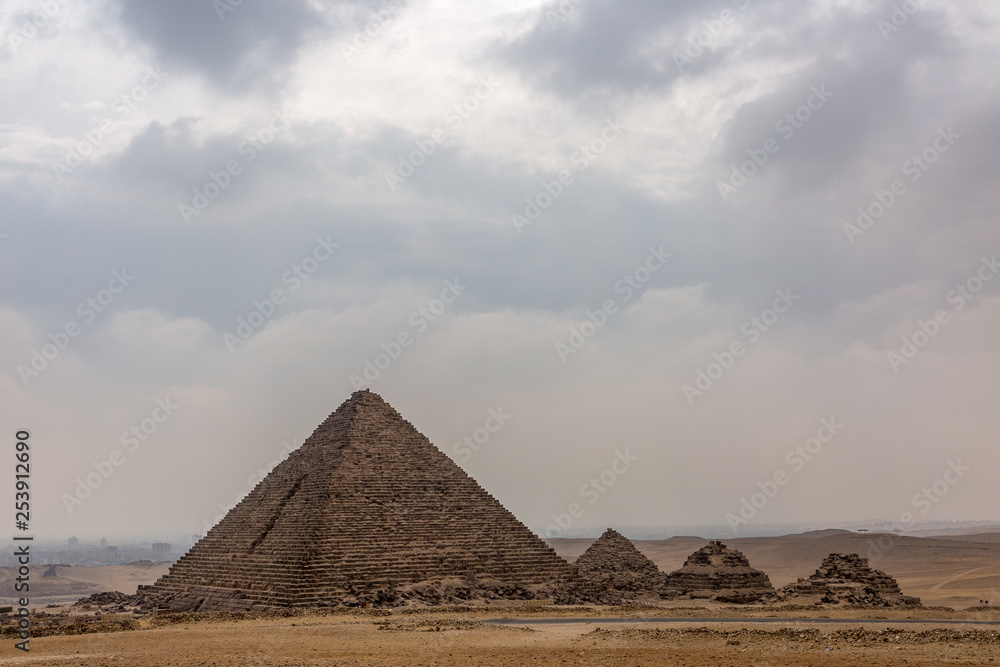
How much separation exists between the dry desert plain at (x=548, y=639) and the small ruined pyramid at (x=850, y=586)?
8.45 feet

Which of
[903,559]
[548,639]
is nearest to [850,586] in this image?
[548,639]

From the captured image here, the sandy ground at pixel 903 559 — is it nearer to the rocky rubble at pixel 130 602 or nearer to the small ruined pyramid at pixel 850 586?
the small ruined pyramid at pixel 850 586

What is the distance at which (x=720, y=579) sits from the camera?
3641cm

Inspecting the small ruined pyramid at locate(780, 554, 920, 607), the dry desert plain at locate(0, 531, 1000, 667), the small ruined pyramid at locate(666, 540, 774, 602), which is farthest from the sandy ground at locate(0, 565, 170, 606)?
the small ruined pyramid at locate(780, 554, 920, 607)

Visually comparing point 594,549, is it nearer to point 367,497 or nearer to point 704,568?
point 704,568

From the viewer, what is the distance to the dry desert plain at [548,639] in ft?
57.7

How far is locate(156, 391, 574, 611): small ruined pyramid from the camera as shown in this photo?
34.3 metres

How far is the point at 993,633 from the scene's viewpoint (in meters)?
19.7

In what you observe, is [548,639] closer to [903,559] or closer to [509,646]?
[509,646]

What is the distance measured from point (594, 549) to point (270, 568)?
21.1 metres

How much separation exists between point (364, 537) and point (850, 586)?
21.0m

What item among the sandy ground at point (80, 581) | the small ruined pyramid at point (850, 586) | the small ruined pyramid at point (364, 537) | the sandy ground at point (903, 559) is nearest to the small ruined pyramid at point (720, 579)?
the small ruined pyramid at point (850, 586)

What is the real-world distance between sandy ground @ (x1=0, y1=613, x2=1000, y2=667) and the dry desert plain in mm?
30

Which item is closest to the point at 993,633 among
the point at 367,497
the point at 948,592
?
the point at 367,497
